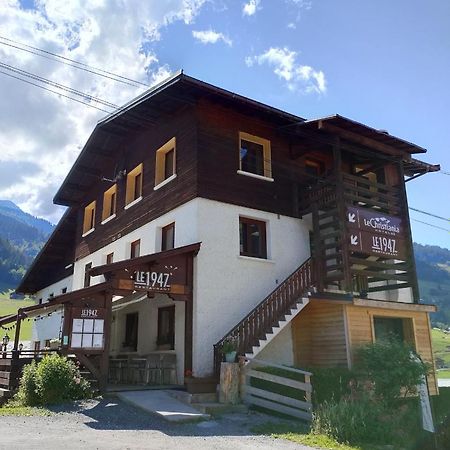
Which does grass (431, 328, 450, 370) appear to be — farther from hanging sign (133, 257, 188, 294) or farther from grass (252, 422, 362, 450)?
grass (252, 422, 362, 450)

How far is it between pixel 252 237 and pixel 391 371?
5.97 metres

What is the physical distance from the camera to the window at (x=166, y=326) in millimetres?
15656

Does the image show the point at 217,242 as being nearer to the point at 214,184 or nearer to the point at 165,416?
the point at 214,184

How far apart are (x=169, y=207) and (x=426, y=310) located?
9.52 metres

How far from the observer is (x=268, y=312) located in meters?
14.1

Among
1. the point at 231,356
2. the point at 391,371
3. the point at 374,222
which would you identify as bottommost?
the point at 391,371

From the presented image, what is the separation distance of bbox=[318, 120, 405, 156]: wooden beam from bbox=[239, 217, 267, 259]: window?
12.3 ft

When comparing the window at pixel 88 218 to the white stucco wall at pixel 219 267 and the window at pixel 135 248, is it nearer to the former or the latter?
the window at pixel 135 248

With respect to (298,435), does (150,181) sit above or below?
above

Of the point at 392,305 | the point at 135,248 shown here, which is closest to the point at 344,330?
the point at 392,305

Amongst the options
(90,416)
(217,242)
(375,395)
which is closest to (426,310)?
(375,395)

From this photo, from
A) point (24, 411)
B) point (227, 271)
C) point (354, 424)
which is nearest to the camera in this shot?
point (354, 424)

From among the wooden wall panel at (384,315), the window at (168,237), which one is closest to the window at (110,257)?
the window at (168,237)

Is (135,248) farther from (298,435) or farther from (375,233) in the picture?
(298,435)
